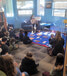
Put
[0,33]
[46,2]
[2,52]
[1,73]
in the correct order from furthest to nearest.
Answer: [46,2] → [0,33] → [2,52] → [1,73]

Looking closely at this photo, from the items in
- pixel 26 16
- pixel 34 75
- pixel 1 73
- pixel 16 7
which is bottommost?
pixel 34 75

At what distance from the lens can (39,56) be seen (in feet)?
13.2

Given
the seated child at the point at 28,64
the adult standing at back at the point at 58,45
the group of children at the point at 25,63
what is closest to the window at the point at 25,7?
the group of children at the point at 25,63

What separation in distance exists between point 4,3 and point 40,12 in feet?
7.83

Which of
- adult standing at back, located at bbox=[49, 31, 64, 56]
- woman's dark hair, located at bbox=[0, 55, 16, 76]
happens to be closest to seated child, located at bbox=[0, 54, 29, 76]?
woman's dark hair, located at bbox=[0, 55, 16, 76]

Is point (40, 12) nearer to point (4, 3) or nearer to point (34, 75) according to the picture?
point (4, 3)

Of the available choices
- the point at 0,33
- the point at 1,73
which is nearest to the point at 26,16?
the point at 0,33

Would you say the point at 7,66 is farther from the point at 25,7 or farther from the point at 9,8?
the point at 9,8

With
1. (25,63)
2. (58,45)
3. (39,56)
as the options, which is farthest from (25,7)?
(25,63)

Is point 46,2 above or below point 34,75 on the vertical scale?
above

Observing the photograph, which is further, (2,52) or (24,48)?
(24,48)

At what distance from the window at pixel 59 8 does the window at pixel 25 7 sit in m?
1.55

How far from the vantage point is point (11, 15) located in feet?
26.5

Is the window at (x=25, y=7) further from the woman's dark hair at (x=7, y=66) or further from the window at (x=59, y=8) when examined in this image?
the woman's dark hair at (x=7, y=66)
